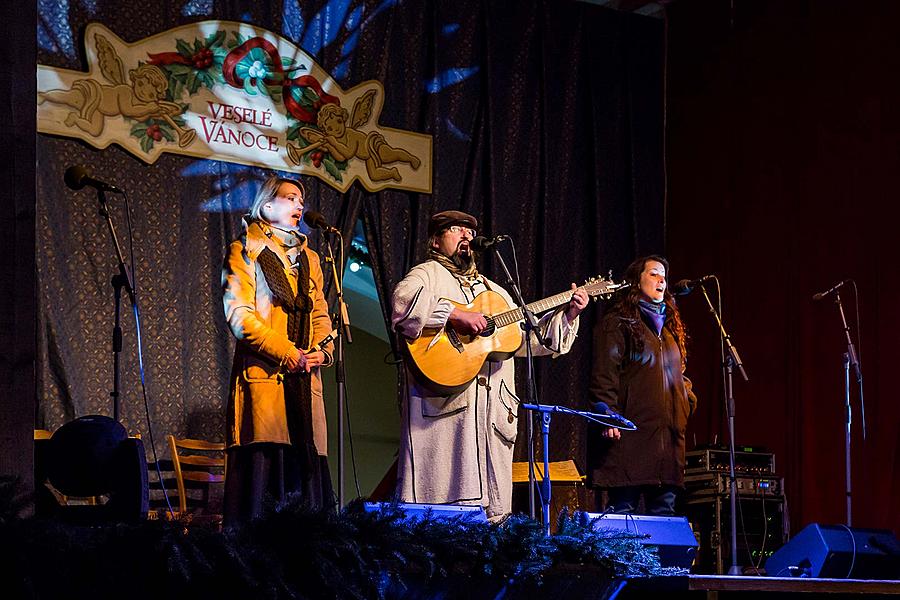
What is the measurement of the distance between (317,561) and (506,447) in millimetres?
3465

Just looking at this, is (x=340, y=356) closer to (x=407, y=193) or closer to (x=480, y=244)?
(x=480, y=244)

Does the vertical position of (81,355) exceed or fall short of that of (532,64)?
it falls short

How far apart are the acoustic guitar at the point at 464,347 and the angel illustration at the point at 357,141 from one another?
2445 mm

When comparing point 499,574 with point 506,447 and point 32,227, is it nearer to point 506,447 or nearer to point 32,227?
point 32,227

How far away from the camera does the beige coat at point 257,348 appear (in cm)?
496

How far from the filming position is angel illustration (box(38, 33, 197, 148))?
21.7 feet

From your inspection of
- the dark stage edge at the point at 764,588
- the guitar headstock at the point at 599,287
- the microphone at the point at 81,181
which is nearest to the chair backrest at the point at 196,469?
the microphone at the point at 81,181

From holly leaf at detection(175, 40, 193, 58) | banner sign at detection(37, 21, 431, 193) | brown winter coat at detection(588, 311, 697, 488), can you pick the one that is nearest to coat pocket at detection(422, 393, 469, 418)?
brown winter coat at detection(588, 311, 697, 488)

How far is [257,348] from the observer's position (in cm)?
496

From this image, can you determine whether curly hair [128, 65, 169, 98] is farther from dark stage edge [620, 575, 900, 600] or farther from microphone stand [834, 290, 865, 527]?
dark stage edge [620, 575, 900, 600]

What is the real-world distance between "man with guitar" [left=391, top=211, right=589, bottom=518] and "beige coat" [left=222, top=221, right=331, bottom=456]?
1.34 ft

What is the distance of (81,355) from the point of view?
648 centimetres

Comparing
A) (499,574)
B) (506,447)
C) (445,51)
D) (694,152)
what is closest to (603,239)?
(694,152)

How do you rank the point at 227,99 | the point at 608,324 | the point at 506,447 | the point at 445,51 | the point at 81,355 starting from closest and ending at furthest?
the point at 506,447
the point at 608,324
the point at 81,355
the point at 227,99
the point at 445,51
